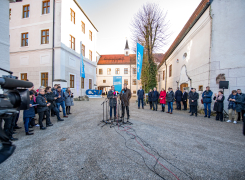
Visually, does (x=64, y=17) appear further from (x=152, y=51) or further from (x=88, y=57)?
(x=152, y=51)

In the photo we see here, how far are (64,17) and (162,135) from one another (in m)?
17.6

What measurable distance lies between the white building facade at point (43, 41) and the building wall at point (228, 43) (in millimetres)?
14607

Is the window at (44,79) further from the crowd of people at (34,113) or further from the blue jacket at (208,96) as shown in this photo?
the blue jacket at (208,96)

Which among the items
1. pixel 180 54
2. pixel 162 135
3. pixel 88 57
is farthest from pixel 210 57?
pixel 88 57

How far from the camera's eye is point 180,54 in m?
13.2

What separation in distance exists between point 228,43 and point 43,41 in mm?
18322

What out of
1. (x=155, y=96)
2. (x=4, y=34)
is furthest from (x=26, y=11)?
(x=155, y=96)

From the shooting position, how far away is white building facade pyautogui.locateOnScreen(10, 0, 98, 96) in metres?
15.2

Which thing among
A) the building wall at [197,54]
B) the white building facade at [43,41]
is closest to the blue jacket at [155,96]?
the building wall at [197,54]

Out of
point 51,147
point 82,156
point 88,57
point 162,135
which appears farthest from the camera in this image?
point 88,57

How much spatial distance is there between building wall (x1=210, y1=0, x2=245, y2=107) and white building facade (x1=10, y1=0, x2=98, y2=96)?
14607 mm

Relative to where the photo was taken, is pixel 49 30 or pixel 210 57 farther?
pixel 49 30

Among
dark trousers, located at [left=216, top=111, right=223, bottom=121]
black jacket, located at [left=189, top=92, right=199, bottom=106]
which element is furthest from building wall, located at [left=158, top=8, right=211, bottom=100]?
dark trousers, located at [left=216, top=111, right=223, bottom=121]

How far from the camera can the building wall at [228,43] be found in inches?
291
